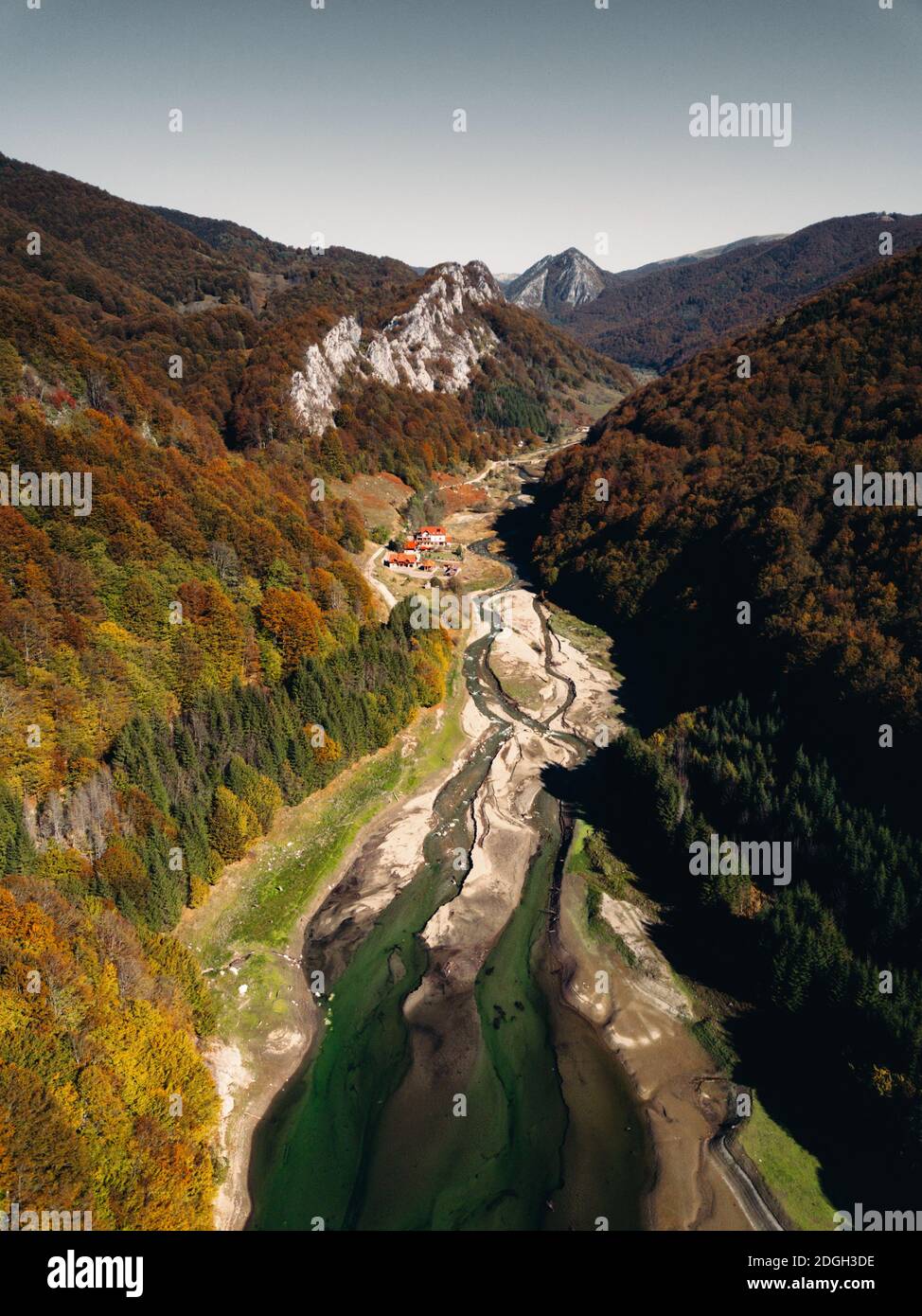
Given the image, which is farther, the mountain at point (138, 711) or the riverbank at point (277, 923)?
the riverbank at point (277, 923)

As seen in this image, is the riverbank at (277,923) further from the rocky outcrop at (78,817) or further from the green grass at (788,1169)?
the green grass at (788,1169)

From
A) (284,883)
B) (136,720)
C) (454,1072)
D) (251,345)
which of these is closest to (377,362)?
(251,345)

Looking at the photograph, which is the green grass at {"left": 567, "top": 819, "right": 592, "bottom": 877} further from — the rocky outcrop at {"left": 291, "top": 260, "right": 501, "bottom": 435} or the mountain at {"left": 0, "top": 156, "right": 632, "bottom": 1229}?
the rocky outcrop at {"left": 291, "top": 260, "right": 501, "bottom": 435}

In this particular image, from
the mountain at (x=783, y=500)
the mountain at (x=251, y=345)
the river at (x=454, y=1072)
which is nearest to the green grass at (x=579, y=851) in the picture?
the river at (x=454, y=1072)

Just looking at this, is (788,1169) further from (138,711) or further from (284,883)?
(138,711)

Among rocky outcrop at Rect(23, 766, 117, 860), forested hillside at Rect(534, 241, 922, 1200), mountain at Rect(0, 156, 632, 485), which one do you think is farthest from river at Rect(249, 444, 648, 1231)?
mountain at Rect(0, 156, 632, 485)
